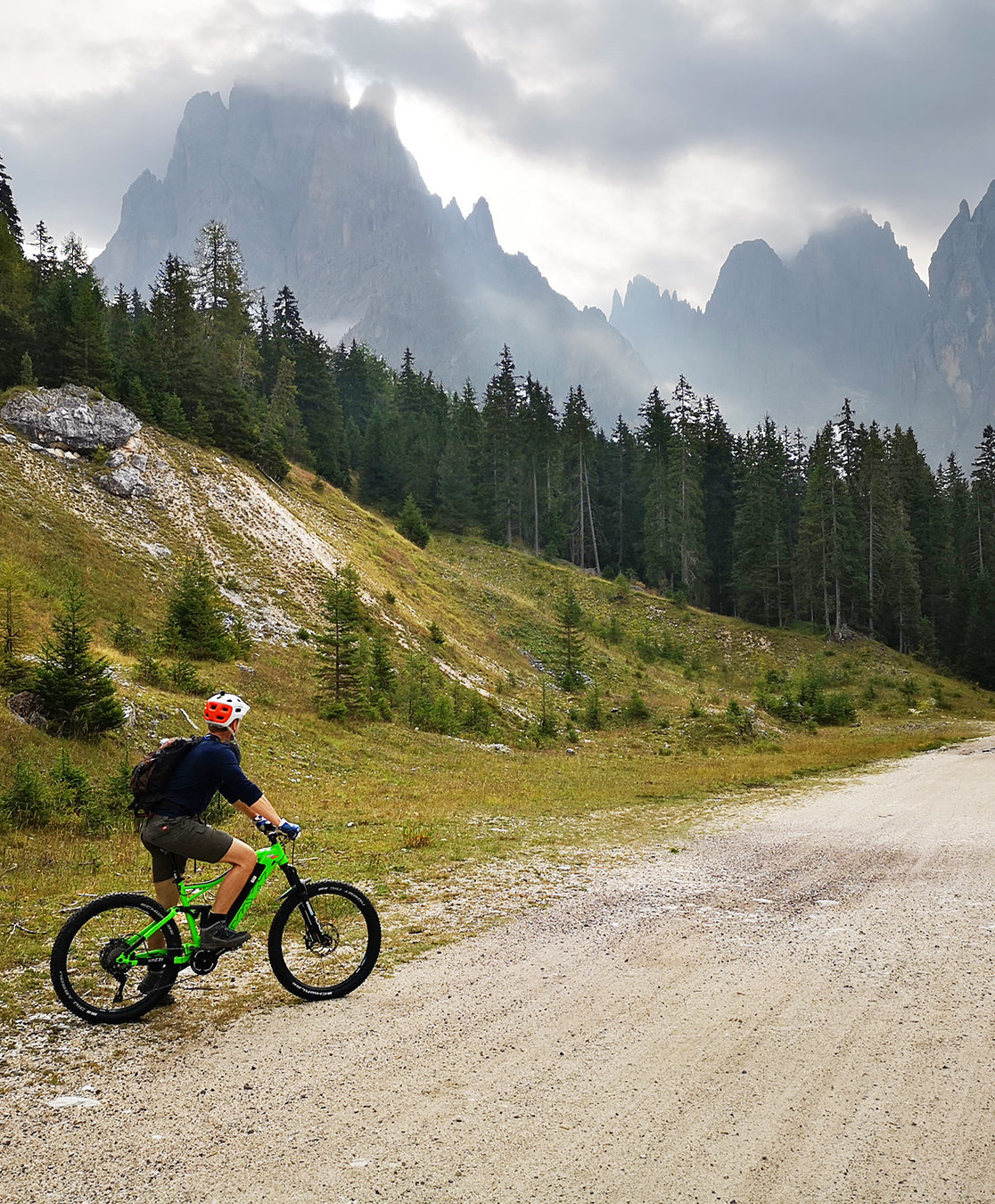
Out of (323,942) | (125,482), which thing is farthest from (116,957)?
(125,482)

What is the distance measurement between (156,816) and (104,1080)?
196 centimetres

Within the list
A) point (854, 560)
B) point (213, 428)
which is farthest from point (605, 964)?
point (854, 560)

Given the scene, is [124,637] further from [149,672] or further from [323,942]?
[323,942]

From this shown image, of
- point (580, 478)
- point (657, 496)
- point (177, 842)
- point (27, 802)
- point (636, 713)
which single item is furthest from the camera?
point (580, 478)

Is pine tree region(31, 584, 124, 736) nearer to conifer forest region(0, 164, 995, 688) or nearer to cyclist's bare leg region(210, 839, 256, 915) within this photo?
cyclist's bare leg region(210, 839, 256, 915)

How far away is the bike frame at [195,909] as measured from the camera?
6.10 meters

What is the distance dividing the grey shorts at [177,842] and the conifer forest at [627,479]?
43075mm

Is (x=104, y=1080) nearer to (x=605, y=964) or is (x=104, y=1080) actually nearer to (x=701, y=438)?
(x=605, y=964)

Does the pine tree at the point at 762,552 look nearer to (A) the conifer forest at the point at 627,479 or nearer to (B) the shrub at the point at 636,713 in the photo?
(A) the conifer forest at the point at 627,479

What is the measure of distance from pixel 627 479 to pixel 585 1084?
9405 centimetres

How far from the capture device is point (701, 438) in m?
88.0

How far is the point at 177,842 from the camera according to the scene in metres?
6.25

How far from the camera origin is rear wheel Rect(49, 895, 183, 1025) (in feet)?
19.4

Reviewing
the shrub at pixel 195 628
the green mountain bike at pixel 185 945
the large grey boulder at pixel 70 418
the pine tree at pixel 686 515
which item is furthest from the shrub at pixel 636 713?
the pine tree at pixel 686 515
